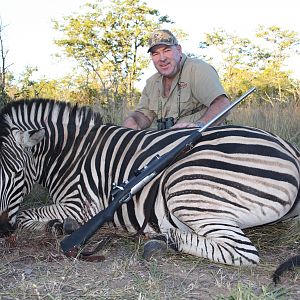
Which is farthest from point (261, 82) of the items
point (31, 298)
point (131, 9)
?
point (31, 298)

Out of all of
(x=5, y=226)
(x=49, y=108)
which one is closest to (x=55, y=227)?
(x=5, y=226)

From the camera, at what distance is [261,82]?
61.4ft

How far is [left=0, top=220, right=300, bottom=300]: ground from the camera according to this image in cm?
200

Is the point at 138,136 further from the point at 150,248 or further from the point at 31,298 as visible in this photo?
the point at 31,298

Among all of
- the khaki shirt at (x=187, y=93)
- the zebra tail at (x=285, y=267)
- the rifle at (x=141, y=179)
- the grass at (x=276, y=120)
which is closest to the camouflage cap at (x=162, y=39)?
the khaki shirt at (x=187, y=93)

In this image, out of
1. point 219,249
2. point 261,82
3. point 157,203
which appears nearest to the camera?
point 219,249

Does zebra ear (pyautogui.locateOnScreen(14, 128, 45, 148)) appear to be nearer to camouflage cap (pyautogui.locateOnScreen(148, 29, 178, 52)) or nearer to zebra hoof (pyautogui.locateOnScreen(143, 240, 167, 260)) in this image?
zebra hoof (pyautogui.locateOnScreen(143, 240, 167, 260))

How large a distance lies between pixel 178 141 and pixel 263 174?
0.58 metres

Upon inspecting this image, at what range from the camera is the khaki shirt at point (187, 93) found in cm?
413

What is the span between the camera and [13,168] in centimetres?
304

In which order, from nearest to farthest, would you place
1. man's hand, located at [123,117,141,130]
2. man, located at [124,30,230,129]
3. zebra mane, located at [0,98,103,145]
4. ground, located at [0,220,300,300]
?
1. ground, located at [0,220,300,300]
2. zebra mane, located at [0,98,103,145]
3. man, located at [124,30,230,129]
4. man's hand, located at [123,117,141,130]

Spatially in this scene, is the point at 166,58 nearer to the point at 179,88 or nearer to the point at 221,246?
the point at 179,88

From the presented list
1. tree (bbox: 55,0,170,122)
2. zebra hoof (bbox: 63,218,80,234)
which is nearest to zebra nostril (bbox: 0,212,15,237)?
zebra hoof (bbox: 63,218,80,234)

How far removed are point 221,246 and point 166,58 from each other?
218 cm
